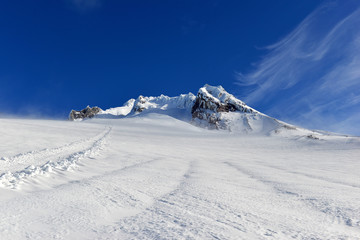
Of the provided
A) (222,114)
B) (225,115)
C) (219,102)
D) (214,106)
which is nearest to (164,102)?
(219,102)

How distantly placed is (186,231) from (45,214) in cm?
175

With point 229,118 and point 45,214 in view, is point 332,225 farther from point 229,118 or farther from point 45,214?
point 229,118

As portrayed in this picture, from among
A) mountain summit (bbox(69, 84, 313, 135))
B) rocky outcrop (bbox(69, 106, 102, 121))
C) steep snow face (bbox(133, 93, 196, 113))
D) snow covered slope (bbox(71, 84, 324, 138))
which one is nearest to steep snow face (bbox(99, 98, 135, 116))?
rocky outcrop (bbox(69, 106, 102, 121))

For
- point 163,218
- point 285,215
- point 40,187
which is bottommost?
point 40,187

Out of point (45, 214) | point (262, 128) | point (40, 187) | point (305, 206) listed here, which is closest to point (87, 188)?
point (40, 187)

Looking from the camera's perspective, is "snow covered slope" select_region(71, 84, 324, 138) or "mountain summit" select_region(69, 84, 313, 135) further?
"mountain summit" select_region(69, 84, 313, 135)

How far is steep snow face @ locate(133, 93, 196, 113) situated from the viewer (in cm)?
8956

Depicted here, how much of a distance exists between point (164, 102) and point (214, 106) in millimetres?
48201

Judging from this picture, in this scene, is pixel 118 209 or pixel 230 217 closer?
pixel 230 217

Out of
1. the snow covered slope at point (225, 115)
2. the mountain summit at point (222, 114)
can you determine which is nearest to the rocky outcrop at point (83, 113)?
the snow covered slope at point (225, 115)

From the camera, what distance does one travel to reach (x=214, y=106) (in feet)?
227

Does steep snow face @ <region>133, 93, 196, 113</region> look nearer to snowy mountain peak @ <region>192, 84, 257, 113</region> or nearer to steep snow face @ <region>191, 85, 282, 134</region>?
snowy mountain peak @ <region>192, 84, 257, 113</region>

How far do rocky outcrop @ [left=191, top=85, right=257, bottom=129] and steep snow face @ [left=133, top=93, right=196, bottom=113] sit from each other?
11.6 metres

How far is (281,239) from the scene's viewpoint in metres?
2.26
